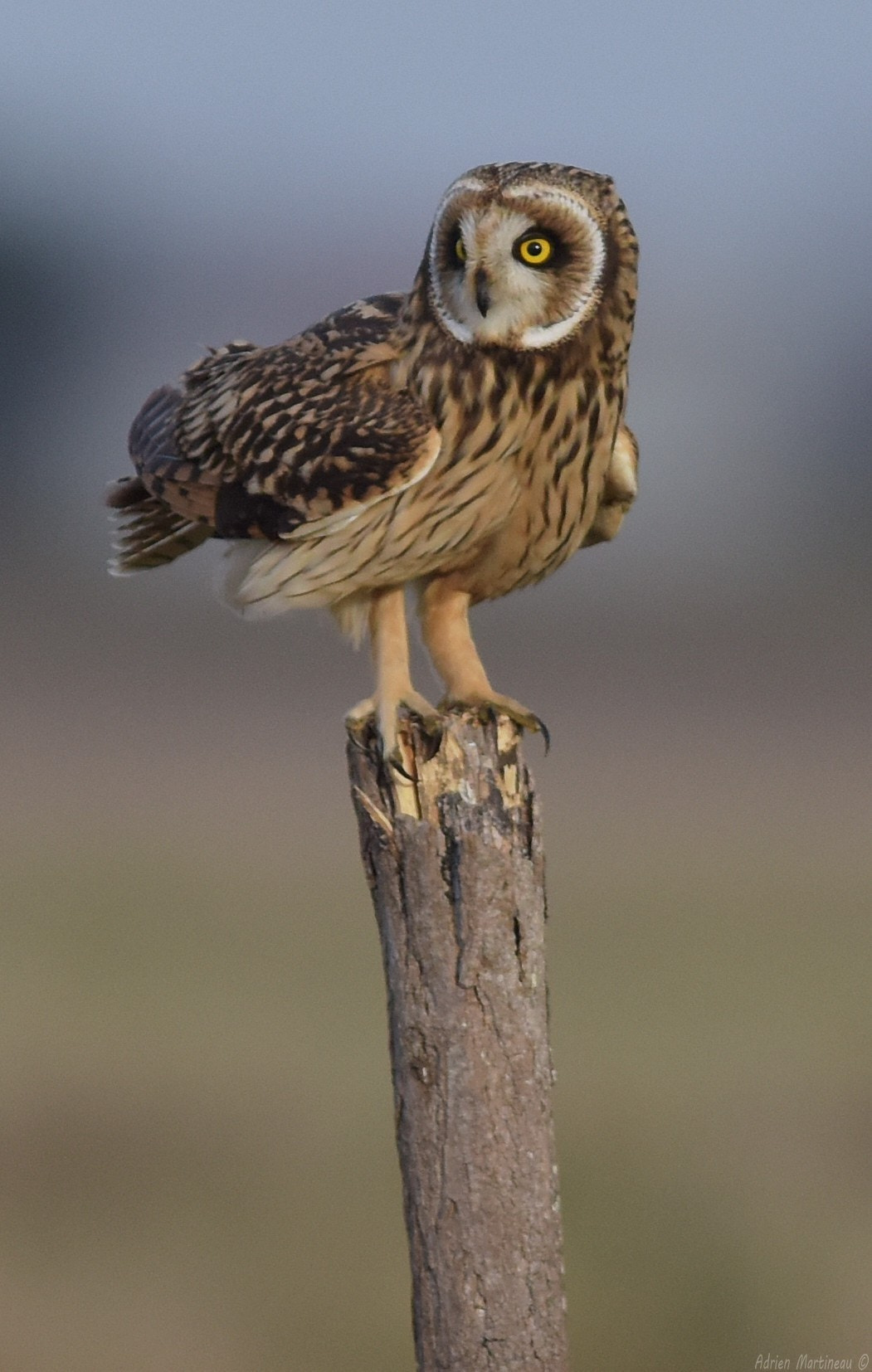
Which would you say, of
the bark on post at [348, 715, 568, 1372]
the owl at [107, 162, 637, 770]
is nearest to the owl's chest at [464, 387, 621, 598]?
the owl at [107, 162, 637, 770]

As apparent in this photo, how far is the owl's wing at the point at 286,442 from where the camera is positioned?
10.2 ft

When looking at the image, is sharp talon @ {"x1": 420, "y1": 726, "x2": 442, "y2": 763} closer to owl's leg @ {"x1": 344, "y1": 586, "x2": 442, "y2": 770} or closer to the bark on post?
owl's leg @ {"x1": 344, "y1": 586, "x2": 442, "y2": 770}

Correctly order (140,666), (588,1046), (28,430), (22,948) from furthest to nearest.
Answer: (28,430) → (140,666) → (22,948) → (588,1046)

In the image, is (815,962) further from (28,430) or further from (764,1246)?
(28,430)

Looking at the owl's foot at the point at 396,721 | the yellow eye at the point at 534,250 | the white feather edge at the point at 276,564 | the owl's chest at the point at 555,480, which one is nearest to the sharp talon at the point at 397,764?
the owl's foot at the point at 396,721

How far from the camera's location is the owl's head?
2.90 metres

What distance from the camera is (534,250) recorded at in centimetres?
294

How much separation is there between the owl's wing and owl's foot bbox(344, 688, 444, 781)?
36 centimetres

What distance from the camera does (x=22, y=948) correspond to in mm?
11242

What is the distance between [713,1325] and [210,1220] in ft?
8.79

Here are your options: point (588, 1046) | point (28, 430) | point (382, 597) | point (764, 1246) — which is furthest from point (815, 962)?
point (28, 430)

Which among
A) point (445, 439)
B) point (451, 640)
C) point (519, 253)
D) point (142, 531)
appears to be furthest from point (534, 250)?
point (142, 531)

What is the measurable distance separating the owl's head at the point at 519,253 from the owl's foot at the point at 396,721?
703 mm

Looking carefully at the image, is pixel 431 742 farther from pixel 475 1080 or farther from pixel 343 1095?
pixel 343 1095
